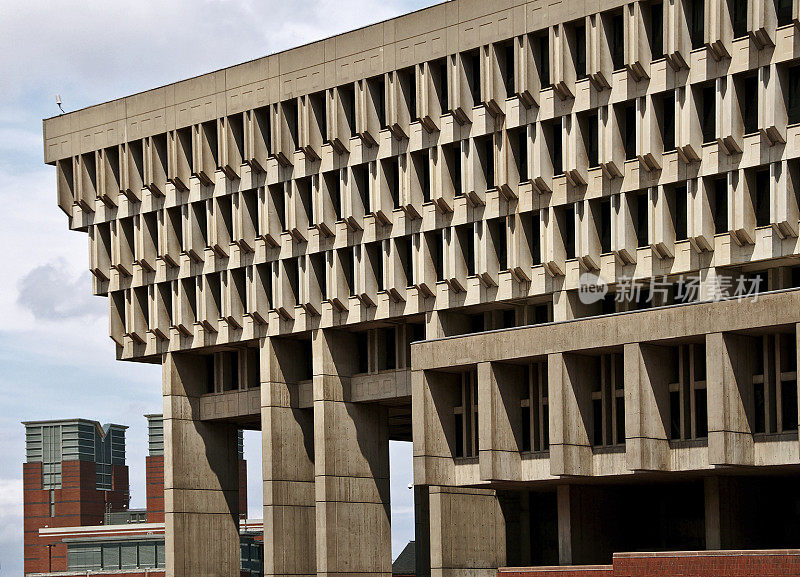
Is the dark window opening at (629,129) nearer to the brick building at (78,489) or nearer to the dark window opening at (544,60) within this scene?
the dark window opening at (544,60)

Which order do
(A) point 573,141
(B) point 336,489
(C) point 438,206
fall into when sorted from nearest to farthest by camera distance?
(A) point 573,141, (C) point 438,206, (B) point 336,489

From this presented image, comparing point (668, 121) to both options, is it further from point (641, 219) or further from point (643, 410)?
point (643, 410)

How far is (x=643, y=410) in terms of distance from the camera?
64875 mm

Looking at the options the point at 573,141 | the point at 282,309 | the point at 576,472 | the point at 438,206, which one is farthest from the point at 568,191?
the point at 282,309

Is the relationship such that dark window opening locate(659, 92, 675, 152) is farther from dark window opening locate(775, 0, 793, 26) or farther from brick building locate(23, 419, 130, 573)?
brick building locate(23, 419, 130, 573)

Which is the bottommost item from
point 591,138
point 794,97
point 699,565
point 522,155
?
point 699,565

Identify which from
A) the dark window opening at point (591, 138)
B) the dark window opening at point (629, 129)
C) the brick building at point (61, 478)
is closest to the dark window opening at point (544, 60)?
the dark window opening at point (591, 138)

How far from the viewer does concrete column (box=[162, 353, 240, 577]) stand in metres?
89.4

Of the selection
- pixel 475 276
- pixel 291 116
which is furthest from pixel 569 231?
pixel 291 116

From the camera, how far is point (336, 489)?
8262 cm

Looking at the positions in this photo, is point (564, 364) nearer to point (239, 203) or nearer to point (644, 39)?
point (644, 39)

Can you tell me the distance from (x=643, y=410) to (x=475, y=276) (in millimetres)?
13174

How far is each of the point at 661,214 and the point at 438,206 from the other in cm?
1175

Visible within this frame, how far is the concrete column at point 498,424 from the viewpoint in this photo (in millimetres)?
69625
